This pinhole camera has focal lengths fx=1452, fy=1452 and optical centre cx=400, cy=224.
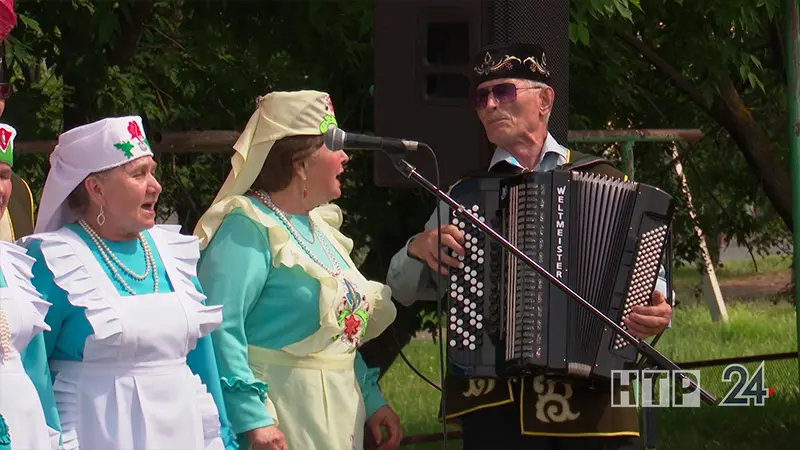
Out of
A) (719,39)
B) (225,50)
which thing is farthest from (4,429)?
(719,39)

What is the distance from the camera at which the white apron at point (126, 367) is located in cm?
385

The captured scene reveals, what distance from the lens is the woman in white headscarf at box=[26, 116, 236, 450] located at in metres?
3.85

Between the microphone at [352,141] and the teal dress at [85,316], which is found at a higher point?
the microphone at [352,141]

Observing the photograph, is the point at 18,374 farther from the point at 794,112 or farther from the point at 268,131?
the point at 794,112

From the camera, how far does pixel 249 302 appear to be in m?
4.23

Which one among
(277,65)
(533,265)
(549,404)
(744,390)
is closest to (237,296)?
(533,265)

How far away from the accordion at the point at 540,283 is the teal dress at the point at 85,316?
2.37 ft

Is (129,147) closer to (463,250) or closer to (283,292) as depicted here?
(283,292)

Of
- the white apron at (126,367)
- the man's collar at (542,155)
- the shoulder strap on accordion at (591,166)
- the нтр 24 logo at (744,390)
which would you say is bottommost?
the нтр 24 logo at (744,390)

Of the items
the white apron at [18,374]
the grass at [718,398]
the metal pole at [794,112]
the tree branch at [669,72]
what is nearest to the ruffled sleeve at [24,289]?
the white apron at [18,374]

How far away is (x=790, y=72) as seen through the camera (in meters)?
8.05

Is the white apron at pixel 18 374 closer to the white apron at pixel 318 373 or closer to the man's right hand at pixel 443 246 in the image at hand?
the white apron at pixel 318 373

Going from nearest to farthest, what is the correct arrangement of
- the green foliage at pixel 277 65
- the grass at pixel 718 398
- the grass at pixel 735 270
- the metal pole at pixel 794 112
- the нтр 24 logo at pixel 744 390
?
the нтр 24 logo at pixel 744 390
the metal pole at pixel 794 112
the green foliage at pixel 277 65
the grass at pixel 718 398
the grass at pixel 735 270

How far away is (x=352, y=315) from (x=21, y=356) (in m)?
1.10
